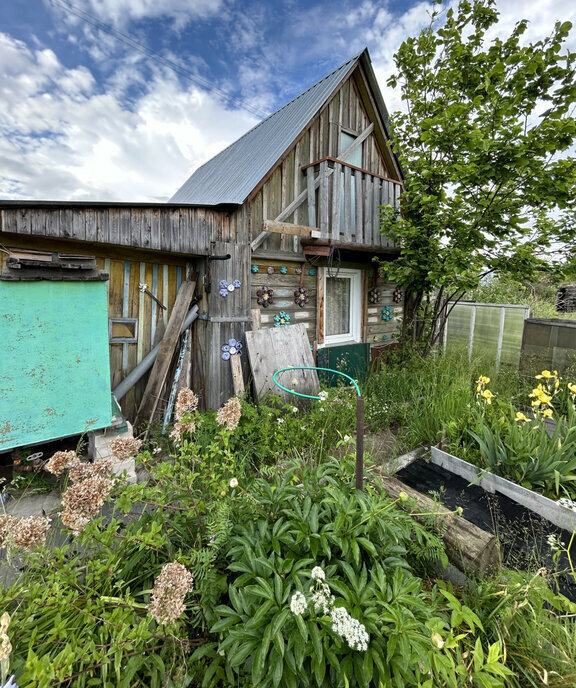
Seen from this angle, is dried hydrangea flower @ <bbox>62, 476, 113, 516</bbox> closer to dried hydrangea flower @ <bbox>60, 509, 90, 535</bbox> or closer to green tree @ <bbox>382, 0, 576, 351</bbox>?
dried hydrangea flower @ <bbox>60, 509, 90, 535</bbox>

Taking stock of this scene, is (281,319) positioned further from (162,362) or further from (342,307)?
(162,362)

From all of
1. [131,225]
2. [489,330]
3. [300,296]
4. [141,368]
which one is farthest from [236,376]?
[489,330]

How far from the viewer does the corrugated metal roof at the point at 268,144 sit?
4.70m

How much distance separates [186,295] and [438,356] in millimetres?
4703

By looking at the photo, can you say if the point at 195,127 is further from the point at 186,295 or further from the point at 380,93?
the point at 186,295

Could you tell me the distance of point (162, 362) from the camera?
412 centimetres

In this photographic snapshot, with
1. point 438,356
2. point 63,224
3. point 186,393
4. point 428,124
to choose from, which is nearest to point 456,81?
point 428,124

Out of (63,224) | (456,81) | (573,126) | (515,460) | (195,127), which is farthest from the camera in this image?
(195,127)

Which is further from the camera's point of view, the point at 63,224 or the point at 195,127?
the point at 195,127

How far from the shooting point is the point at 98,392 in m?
2.73

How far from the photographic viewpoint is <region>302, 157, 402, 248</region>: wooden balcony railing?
4883mm

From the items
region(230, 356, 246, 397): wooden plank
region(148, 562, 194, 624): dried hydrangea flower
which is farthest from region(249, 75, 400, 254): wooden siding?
region(148, 562, 194, 624): dried hydrangea flower

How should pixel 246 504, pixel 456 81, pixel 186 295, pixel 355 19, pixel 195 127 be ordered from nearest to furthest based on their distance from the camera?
1. pixel 246 504
2. pixel 186 295
3. pixel 456 81
4. pixel 355 19
5. pixel 195 127

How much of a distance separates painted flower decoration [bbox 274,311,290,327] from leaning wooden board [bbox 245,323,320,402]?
0.20 m
